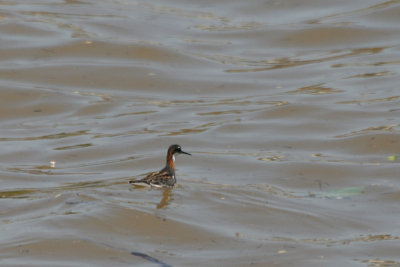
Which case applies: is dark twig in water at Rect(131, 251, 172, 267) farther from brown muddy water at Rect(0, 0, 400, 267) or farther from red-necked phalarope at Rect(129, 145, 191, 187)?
red-necked phalarope at Rect(129, 145, 191, 187)

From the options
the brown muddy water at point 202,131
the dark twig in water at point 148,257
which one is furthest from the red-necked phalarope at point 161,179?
the dark twig in water at point 148,257

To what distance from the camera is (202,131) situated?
14.2 meters

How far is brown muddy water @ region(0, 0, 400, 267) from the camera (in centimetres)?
969

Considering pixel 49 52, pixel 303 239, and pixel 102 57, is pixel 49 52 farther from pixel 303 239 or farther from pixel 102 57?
pixel 303 239

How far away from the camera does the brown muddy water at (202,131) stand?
9.69 meters

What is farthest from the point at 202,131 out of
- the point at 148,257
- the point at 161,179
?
the point at 148,257

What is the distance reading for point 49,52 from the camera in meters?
17.8

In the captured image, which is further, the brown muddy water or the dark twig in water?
the brown muddy water

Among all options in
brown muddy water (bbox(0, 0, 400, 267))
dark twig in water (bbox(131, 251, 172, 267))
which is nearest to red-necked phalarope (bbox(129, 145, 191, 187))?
brown muddy water (bbox(0, 0, 400, 267))

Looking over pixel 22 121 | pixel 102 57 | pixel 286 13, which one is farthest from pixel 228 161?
pixel 286 13

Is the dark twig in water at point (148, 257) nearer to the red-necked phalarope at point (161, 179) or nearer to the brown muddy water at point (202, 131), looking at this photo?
the brown muddy water at point (202, 131)

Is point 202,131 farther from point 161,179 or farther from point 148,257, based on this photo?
point 148,257

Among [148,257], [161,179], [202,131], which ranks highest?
[202,131]

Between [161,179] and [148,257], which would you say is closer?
[148,257]
